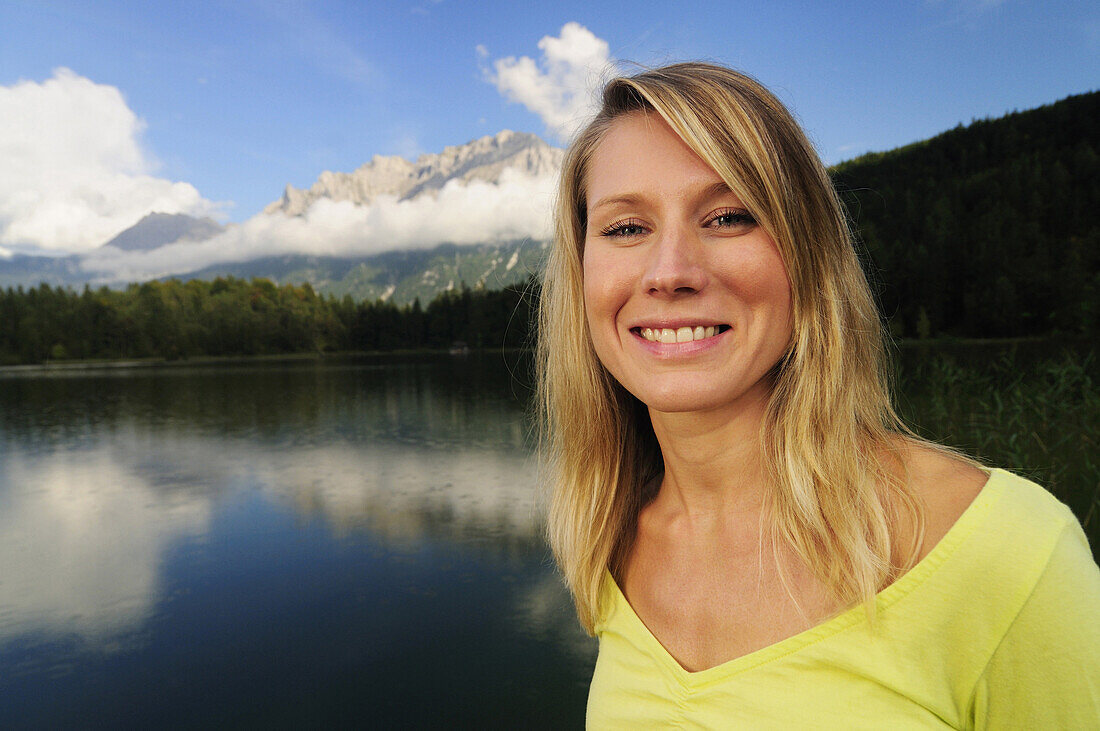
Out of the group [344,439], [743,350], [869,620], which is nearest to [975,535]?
[869,620]

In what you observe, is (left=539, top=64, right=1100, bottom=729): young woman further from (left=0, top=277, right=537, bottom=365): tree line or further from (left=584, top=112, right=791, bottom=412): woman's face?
(left=0, top=277, right=537, bottom=365): tree line

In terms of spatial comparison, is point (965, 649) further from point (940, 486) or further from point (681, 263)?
point (681, 263)

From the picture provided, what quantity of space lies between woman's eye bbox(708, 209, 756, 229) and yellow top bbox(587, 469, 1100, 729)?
0.72m

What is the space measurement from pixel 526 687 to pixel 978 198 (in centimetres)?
10240

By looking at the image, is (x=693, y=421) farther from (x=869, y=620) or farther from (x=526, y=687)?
(x=526, y=687)

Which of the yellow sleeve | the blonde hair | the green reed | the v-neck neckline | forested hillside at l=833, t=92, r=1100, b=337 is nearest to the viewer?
the yellow sleeve

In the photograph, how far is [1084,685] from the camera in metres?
1.08

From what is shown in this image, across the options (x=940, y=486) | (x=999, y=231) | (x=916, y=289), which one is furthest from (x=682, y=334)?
(x=999, y=231)

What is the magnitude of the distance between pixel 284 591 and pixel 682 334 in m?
8.64

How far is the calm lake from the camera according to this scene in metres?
6.37

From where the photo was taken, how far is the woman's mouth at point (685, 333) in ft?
5.01

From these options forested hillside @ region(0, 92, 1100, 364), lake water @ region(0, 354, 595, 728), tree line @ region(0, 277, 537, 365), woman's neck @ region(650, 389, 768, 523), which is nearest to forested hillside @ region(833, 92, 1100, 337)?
forested hillside @ region(0, 92, 1100, 364)

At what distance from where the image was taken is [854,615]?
51.8 inches

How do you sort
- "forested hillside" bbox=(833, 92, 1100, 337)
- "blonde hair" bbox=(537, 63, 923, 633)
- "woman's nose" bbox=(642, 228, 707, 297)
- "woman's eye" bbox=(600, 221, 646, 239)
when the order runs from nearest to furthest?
"blonde hair" bbox=(537, 63, 923, 633)
"woman's nose" bbox=(642, 228, 707, 297)
"woman's eye" bbox=(600, 221, 646, 239)
"forested hillside" bbox=(833, 92, 1100, 337)
